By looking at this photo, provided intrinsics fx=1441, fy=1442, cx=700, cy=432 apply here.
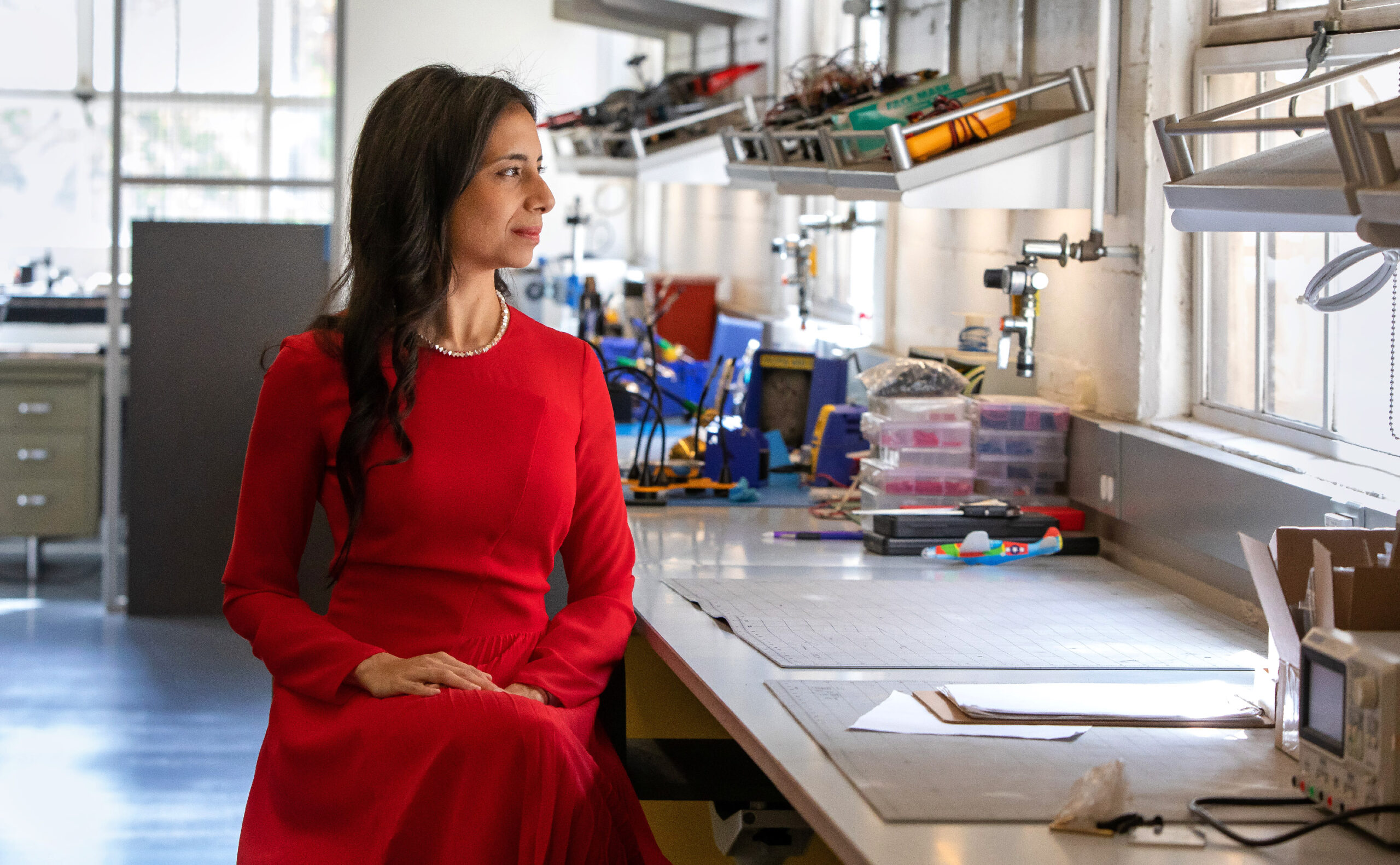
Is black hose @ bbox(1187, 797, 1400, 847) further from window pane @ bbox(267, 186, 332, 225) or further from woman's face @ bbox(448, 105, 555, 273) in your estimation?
window pane @ bbox(267, 186, 332, 225)

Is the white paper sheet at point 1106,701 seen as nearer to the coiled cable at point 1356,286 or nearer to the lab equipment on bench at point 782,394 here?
the coiled cable at point 1356,286

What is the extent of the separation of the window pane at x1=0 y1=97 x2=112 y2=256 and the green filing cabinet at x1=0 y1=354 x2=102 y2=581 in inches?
104

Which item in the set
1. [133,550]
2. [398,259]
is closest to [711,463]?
[398,259]

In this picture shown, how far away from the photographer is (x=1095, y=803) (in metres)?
1.17

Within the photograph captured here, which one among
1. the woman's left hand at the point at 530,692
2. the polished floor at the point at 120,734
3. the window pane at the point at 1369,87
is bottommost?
the polished floor at the point at 120,734

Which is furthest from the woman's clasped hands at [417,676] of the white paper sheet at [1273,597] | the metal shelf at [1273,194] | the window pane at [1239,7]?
the window pane at [1239,7]

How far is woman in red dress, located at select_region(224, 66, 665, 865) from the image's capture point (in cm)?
168

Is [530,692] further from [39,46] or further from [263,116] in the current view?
[39,46]

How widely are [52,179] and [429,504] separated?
284 inches

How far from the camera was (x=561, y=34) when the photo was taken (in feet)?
24.0

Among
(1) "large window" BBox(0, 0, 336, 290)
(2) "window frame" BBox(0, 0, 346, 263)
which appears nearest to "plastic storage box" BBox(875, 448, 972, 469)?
(2) "window frame" BBox(0, 0, 346, 263)

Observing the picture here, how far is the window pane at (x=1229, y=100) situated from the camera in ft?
7.57

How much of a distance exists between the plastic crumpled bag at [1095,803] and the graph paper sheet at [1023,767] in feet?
0.10

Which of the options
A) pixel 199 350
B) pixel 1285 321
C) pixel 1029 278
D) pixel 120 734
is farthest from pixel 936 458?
pixel 199 350
